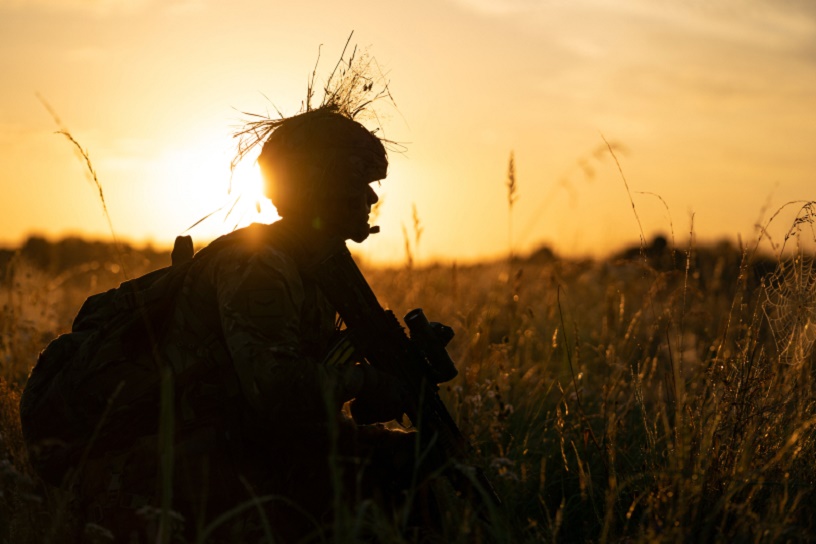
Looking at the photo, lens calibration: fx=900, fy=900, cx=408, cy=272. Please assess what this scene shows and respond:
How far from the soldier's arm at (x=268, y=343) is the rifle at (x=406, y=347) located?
0.25 metres

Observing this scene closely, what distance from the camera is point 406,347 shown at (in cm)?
331

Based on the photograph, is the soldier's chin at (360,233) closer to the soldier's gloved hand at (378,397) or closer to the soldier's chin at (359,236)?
the soldier's chin at (359,236)

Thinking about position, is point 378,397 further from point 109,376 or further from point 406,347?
point 109,376

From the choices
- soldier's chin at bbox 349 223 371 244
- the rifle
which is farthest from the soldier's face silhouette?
the rifle

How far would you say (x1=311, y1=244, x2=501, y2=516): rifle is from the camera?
10.6 feet

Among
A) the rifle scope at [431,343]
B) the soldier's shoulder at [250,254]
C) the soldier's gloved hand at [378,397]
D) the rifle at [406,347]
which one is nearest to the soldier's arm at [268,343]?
the soldier's shoulder at [250,254]

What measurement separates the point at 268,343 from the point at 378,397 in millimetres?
474

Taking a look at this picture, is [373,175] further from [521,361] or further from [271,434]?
[521,361]

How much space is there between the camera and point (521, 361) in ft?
21.2

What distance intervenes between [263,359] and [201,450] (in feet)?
1.73

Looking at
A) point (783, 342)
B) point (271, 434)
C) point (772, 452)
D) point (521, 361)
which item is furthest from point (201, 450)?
point (521, 361)

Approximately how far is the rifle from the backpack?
11.9 inches

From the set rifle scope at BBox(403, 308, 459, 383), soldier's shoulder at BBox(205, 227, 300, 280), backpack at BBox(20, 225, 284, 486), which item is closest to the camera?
soldier's shoulder at BBox(205, 227, 300, 280)

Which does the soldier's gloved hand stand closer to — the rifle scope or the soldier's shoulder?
the rifle scope
